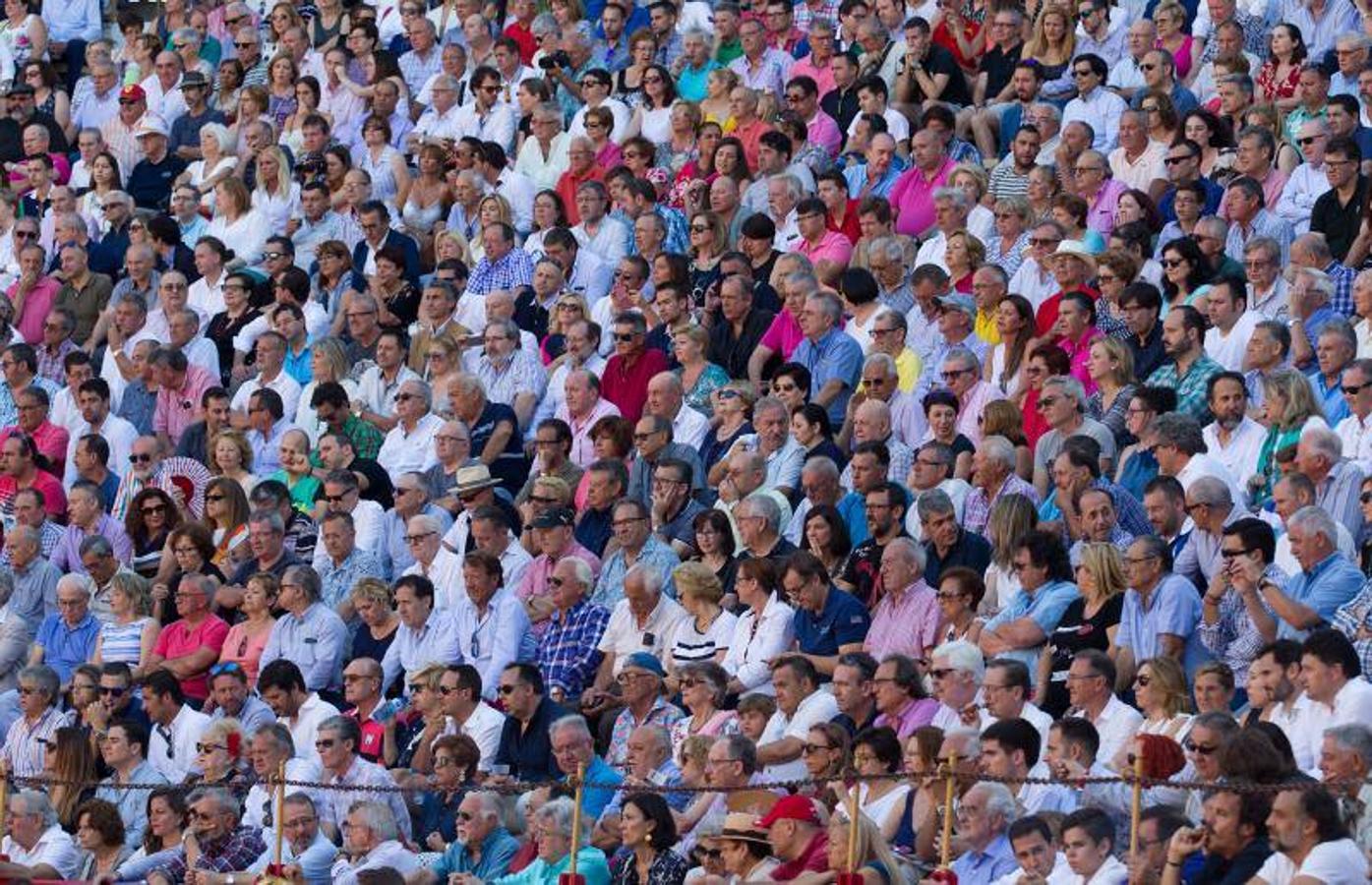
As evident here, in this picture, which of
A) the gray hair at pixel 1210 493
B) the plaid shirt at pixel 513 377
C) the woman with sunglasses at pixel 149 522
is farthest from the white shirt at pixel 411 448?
the gray hair at pixel 1210 493

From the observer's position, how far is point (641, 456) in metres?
17.1

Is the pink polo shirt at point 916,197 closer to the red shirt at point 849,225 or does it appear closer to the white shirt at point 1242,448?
the red shirt at point 849,225

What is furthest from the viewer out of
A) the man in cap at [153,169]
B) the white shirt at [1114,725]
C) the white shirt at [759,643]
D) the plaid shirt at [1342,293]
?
the man in cap at [153,169]

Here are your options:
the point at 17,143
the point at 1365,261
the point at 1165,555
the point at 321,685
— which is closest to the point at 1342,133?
the point at 1365,261

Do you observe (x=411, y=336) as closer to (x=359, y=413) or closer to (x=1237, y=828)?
(x=359, y=413)

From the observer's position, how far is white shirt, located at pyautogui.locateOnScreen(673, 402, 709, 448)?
17438mm

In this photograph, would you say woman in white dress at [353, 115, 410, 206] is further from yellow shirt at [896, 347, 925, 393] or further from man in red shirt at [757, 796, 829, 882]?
man in red shirt at [757, 796, 829, 882]

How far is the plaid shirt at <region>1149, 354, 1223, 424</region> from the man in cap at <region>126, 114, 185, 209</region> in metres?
9.12

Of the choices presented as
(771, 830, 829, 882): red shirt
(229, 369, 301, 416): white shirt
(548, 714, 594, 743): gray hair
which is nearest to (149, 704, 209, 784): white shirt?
(548, 714, 594, 743): gray hair

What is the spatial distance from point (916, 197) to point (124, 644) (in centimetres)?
530

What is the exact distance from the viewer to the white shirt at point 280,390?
19.3 m

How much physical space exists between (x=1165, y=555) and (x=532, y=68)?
385 inches

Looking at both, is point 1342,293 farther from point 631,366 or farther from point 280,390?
point 280,390

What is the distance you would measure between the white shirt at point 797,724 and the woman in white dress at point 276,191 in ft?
28.1
